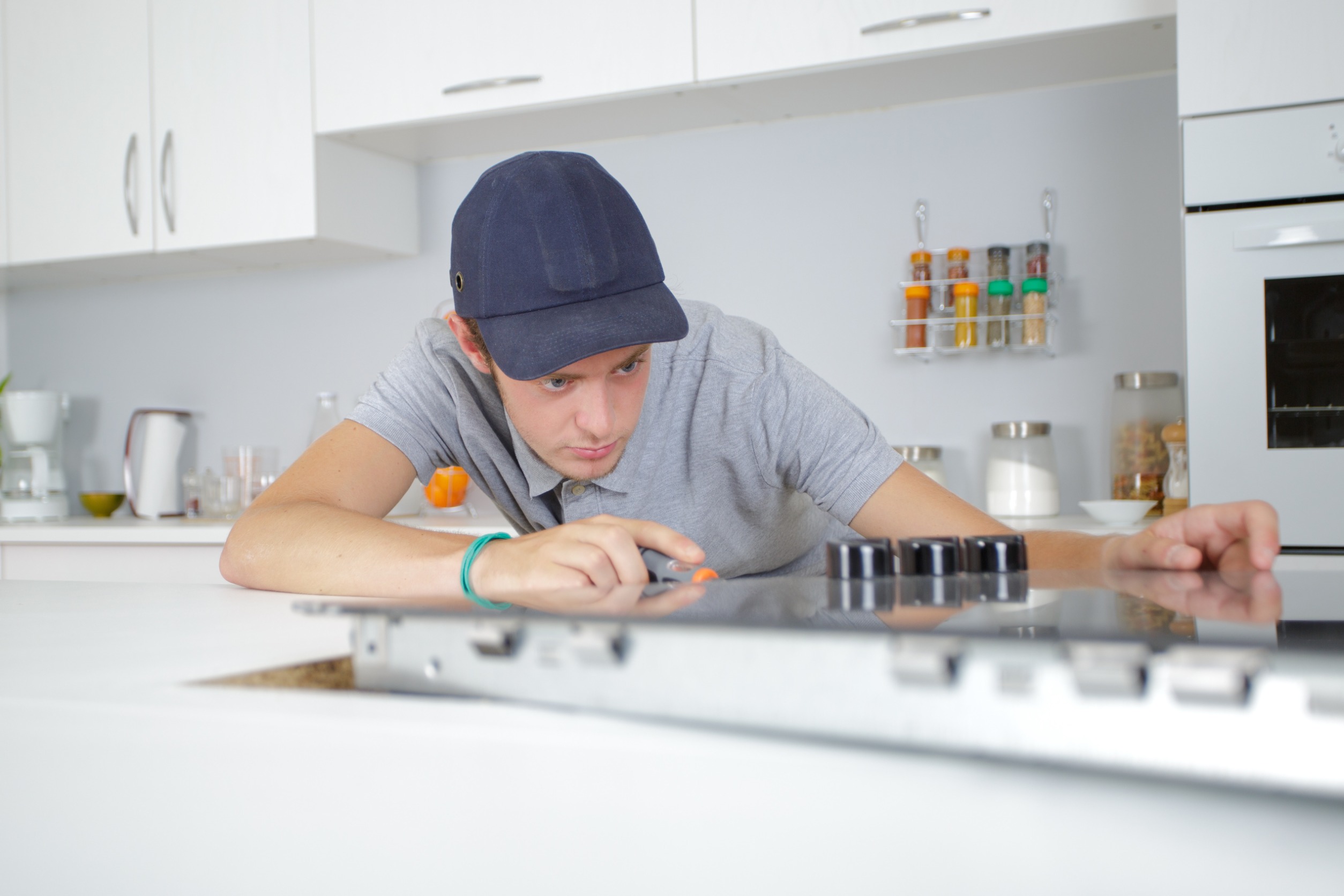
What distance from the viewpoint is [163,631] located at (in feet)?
1.87

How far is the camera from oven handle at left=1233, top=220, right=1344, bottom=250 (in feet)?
5.39

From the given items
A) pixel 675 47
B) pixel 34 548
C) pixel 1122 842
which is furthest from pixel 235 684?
pixel 34 548

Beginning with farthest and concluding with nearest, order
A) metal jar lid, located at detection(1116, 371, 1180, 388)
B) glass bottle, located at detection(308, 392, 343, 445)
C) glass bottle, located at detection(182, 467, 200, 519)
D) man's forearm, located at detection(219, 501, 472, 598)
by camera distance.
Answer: glass bottle, located at detection(182, 467, 200, 519), glass bottle, located at detection(308, 392, 343, 445), metal jar lid, located at detection(1116, 371, 1180, 388), man's forearm, located at detection(219, 501, 472, 598)

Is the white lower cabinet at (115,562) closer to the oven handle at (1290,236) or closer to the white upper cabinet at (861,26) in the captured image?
the white upper cabinet at (861,26)

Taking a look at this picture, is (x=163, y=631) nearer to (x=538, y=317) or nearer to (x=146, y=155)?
(x=538, y=317)

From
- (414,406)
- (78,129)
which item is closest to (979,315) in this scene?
(414,406)

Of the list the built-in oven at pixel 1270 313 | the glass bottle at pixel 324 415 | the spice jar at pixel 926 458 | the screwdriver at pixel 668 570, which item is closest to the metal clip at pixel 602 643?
the screwdriver at pixel 668 570

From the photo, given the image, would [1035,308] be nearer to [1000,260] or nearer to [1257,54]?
[1000,260]

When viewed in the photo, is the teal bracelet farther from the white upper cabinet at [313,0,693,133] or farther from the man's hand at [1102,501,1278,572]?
the white upper cabinet at [313,0,693,133]

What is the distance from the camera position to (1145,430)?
6.85 feet

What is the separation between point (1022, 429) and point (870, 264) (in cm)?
53

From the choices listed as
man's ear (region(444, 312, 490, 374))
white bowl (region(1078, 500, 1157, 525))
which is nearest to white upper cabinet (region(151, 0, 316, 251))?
man's ear (region(444, 312, 490, 374))

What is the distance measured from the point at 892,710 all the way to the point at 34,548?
9.12ft

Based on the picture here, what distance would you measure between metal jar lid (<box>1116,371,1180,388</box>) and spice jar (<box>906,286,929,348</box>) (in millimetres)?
405
